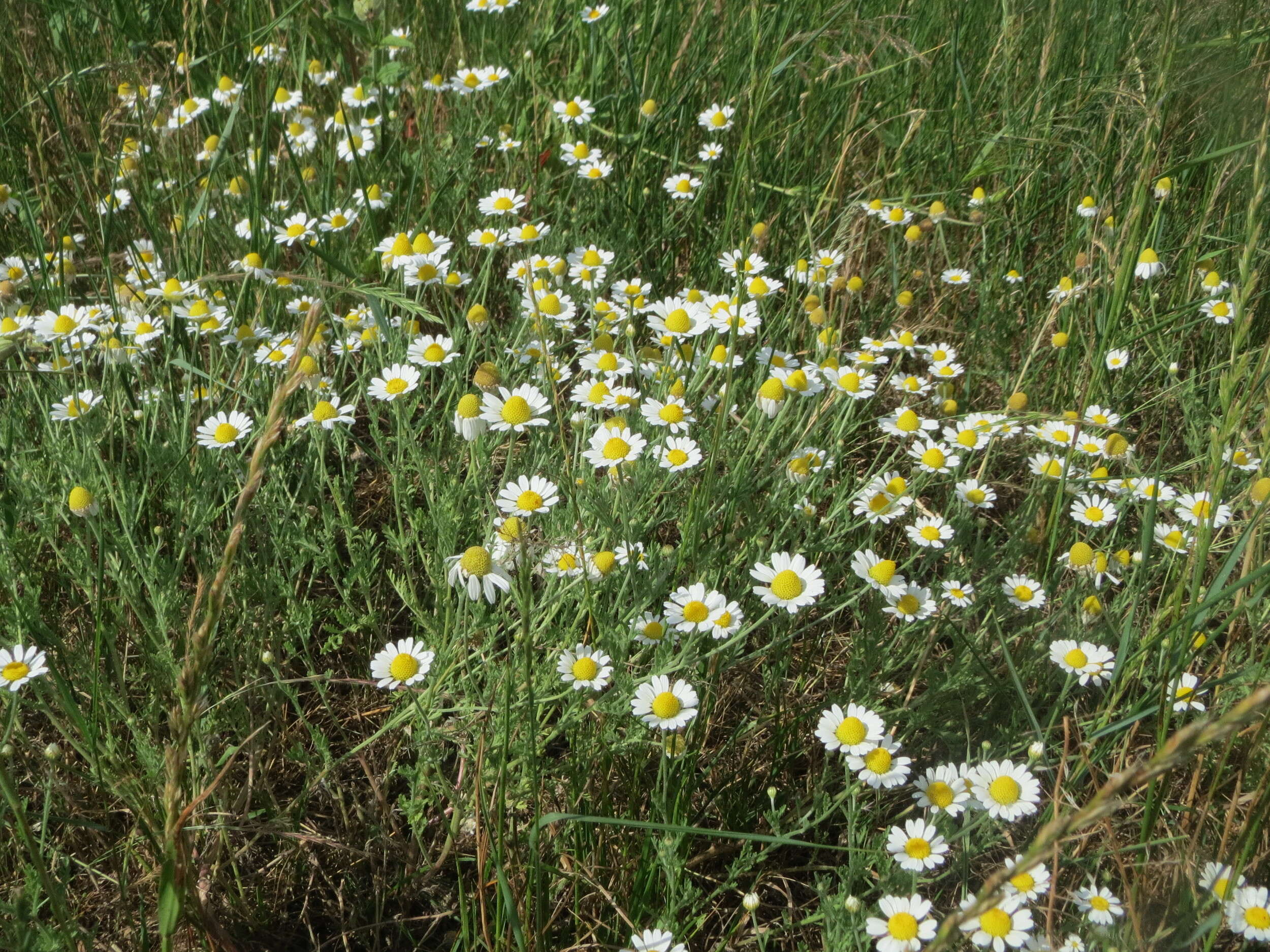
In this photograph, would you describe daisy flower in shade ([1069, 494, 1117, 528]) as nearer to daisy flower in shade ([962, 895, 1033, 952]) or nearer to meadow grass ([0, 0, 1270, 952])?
meadow grass ([0, 0, 1270, 952])

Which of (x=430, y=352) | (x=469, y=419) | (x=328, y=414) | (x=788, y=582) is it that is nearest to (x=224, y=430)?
(x=328, y=414)

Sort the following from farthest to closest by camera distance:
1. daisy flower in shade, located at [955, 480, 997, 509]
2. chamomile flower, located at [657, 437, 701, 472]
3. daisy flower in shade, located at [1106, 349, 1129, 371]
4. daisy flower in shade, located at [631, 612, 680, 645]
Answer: daisy flower in shade, located at [1106, 349, 1129, 371] < daisy flower in shade, located at [955, 480, 997, 509] < chamomile flower, located at [657, 437, 701, 472] < daisy flower in shade, located at [631, 612, 680, 645]

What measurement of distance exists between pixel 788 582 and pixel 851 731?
0.29 metres

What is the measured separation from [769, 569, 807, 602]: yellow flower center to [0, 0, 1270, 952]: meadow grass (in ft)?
0.14

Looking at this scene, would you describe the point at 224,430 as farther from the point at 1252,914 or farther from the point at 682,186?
the point at 1252,914

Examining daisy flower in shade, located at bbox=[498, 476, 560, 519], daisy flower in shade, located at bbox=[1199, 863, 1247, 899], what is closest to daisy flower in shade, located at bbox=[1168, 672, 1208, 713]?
daisy flower in shade, located at bbox=[1199, 863, 1247, 899]

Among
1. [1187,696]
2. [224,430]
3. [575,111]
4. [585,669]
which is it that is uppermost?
[575,111]

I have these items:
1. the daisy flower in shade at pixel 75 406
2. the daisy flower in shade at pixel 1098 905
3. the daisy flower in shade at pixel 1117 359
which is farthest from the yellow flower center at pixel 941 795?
the daisy flower in shade at pixel 75 406

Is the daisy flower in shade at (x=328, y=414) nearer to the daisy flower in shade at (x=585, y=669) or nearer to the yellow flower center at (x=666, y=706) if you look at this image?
the daisy flower in shade at (x=585, y=669)

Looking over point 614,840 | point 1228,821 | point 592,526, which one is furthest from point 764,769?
point 1228,821

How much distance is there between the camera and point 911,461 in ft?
8.77

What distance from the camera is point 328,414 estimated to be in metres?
2.19

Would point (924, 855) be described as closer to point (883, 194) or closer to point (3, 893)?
point (3, 893)

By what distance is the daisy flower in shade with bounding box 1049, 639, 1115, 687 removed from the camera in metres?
1.93
